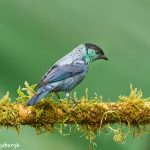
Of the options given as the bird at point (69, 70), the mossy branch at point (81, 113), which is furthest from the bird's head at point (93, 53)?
the mossy branch at point (81, 113)

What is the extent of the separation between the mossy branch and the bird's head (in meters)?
0.52

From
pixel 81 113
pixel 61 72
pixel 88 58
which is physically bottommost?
pixel 81 113

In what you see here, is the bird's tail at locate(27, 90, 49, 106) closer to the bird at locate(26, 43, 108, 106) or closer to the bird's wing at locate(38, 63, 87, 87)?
the bird at locate(26, 43, 108, 106)

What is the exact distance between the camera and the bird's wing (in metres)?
7.49

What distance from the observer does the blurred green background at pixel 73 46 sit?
791cm

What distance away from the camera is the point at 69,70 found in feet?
25.2

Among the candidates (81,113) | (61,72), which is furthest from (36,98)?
(61,72)

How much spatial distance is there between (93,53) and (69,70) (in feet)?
0.87

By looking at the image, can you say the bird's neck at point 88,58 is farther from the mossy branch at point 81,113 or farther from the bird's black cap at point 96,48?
the mossy branch at point 81,113

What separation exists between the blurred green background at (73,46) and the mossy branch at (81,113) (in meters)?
0.39

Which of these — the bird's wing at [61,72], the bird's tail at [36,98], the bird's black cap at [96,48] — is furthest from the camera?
the bird's black cap at [96,48]

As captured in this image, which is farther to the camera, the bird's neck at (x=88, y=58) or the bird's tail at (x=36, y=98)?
the bird's neck at (x=88, y=58)

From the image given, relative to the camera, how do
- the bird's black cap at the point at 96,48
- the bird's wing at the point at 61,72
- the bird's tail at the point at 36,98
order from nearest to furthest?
1. the bird's tail at the point at 36,98
2. the bird's wing at the point at 61,72
3. the bird's black cap at the point at 96,48

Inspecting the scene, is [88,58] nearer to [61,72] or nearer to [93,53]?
[93,53]
